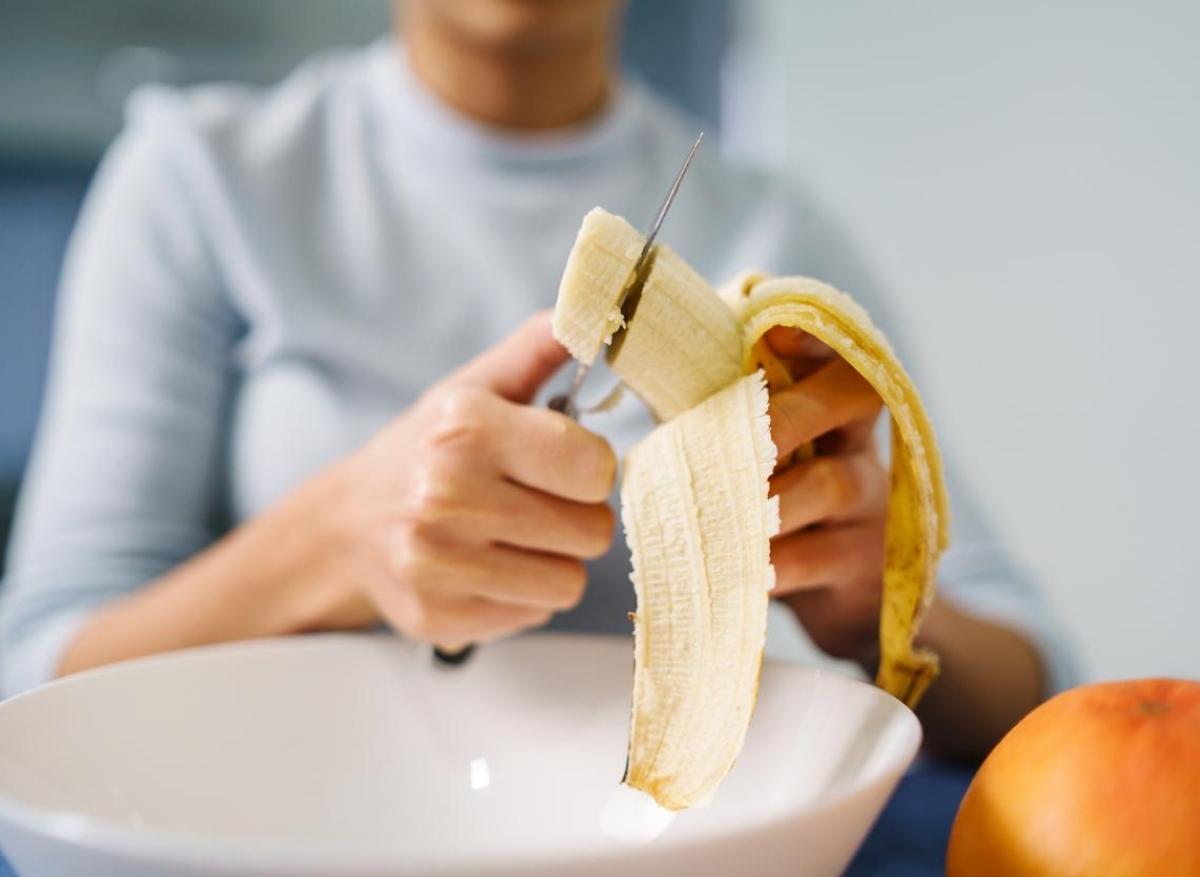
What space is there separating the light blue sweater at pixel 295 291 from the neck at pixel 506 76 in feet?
0.05

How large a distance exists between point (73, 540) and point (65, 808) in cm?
32

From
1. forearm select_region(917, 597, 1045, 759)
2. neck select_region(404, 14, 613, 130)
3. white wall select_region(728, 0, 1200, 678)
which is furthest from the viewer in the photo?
white wall select_region(728, 0, 1200, 678)

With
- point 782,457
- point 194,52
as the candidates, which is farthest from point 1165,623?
point 194,52

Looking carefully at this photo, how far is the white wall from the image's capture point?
120cm

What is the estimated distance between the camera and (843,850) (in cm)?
24

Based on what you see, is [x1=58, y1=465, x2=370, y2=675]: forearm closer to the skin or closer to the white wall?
the skin

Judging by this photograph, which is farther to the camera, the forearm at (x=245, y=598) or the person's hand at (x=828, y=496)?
the forearm at (x=245, y=598)

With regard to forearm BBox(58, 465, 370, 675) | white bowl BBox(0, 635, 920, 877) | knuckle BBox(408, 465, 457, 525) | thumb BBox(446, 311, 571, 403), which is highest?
thumb BBox(446, 311, 571, 403)

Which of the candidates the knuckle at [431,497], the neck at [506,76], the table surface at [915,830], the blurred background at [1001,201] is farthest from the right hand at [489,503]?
the blurred background at [1001,201]

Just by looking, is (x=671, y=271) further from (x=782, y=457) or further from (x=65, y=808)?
(x=65, y=808)

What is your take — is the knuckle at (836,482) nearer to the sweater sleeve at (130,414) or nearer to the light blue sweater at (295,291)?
the light blue sweater at (295,291)

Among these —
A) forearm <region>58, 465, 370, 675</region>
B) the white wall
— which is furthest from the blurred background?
forearm <region>58, 465, 370, 675</region>

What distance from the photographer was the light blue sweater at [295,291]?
0.58 meters

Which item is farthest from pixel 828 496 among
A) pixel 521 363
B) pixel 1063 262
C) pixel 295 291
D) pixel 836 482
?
pixel 1063 262
